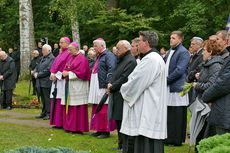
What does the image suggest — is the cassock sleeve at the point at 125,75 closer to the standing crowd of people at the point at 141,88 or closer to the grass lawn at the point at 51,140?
the standing crowd of people at the point at 141,88

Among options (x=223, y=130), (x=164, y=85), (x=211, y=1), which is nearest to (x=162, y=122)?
(x=164, y=85)

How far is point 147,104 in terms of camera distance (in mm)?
5270

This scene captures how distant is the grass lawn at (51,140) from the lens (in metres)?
7.59

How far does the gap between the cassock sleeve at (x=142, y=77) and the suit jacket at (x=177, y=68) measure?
2.43 metres

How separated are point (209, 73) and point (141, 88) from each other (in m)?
1.57

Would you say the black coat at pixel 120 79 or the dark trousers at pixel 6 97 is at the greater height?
the black coat at pixel 120 79

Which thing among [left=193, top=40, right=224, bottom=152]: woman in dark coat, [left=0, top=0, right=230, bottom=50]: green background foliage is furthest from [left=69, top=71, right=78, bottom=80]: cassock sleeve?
[left=0, top=0, right=230, bottom=50]: green background foliage

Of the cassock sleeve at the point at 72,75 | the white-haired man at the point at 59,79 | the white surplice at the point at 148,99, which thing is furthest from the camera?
the white-haired man at the point at 59,79

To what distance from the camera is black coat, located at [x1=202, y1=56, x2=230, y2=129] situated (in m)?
5.00

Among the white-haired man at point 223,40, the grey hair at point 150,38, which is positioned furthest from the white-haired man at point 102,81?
the white-haired man at point 223,40

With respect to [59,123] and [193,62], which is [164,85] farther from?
[59,123]

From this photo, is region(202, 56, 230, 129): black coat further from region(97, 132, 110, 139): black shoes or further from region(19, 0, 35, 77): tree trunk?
region(19, 0, 35, 77): tree trunk

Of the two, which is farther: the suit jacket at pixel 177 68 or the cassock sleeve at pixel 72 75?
the cassock sleeve at pixel 72 75

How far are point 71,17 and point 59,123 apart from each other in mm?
12137
